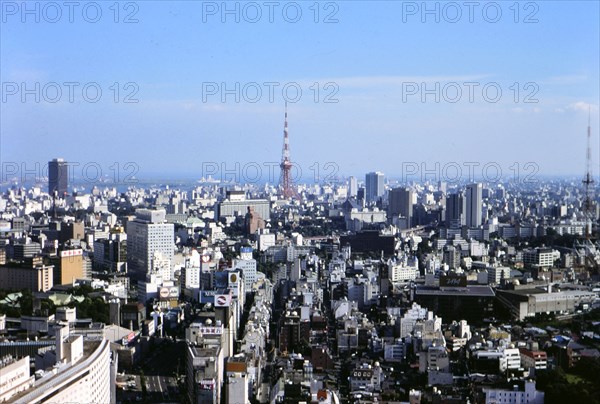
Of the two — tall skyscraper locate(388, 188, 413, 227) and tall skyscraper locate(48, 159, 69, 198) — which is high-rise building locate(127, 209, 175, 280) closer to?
tall skyscraper locate(48, 159, 69, 198)

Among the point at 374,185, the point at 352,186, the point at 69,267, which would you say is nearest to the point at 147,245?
the point at 69,267

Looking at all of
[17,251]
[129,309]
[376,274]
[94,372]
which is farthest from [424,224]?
[94,372]

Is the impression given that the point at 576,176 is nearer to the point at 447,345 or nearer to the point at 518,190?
the point at 447,345

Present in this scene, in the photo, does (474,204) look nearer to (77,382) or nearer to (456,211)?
(456,211)

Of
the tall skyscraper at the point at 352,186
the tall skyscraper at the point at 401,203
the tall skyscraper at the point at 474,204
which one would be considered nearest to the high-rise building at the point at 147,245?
the tall skyscraper at the point at 474,204

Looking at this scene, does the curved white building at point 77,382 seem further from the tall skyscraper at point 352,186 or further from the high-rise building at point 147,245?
the tall skyscraper at point 352,186

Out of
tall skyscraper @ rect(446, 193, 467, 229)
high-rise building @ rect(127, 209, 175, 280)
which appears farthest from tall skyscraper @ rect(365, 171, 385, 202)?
high-rise building @ rect(127, 209, 175, 280)
